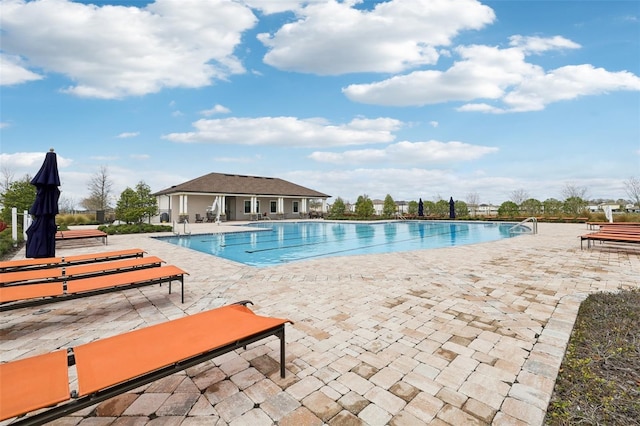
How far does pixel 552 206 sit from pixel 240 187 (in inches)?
1258

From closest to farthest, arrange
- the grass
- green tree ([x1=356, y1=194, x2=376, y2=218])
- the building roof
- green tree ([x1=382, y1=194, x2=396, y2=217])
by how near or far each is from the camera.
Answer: the grass
the building roof
green tree ([x1=356, y1=194, x2=376, y2=218])
green tree ([x1=382, y1=194, x2=396, y2=217])

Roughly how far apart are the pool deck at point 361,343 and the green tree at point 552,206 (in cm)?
2646

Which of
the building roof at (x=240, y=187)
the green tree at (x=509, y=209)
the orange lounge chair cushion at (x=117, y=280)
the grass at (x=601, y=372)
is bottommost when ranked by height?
the grass at (x=601, y=372)

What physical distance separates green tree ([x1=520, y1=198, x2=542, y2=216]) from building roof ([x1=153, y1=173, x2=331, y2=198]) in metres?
21.6

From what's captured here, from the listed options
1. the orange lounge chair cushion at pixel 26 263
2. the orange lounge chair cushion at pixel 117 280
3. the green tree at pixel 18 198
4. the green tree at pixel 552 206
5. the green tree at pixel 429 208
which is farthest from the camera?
the green tree at pixel 429 208

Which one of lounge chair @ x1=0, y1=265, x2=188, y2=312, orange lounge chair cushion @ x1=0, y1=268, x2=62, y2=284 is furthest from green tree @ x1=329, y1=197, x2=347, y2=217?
orange lounge chair cushion @ x1=0, y1=268, x2=62, y2=284

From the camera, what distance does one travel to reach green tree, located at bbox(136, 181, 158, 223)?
20.8 meters

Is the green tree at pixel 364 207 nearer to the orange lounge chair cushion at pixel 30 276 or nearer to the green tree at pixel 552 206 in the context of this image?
the green tree at pixel 552 206

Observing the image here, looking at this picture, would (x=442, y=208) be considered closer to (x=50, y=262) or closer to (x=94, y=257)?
(x=94, y=257)

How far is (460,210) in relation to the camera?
33.7 meters

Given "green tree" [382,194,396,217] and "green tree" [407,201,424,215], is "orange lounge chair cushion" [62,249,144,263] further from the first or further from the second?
"green tree" [407,201,424,215]

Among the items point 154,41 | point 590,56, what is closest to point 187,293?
point 154,41

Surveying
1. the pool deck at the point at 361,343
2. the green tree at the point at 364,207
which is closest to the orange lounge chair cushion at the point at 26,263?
the pool deck at the point at 361,343

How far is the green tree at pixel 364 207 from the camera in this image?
32609 mm
